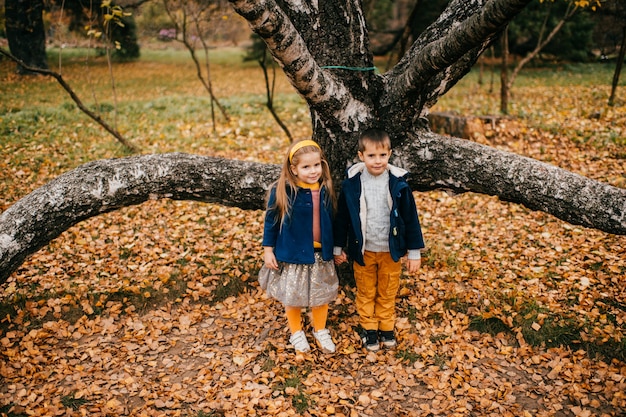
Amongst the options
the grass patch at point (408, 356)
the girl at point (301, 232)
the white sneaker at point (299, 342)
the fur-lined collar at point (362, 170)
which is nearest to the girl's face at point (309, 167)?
the girl at point (301, 232)

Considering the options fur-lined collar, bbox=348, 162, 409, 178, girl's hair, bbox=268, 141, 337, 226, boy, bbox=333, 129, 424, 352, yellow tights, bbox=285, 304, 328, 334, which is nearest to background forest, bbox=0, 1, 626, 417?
yellow tights, bbox=285, 304, 328, 334

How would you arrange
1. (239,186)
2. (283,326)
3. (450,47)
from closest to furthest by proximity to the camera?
(450,47) → (239,186) → (283,326)

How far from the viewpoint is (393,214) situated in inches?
122

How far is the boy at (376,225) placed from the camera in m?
3.10

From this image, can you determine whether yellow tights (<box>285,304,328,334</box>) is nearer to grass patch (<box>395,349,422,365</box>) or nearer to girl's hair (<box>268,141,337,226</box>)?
grass patch (<box>395,349,422,365</box>)

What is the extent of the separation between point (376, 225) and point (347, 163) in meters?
0.60

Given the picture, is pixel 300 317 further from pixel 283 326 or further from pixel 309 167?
pixel 309 167

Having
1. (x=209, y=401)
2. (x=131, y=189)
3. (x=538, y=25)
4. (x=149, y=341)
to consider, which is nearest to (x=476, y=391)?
(x=209, y=401)

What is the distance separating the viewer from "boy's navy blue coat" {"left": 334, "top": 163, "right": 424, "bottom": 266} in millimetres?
3113

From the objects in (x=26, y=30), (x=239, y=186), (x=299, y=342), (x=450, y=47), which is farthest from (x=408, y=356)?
(x=26, y=30)

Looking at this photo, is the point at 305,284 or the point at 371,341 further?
the point at 371,341

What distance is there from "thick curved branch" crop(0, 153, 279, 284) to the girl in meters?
0.49

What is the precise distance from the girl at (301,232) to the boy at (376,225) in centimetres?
14

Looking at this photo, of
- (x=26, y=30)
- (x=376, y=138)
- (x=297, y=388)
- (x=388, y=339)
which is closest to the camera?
(x=376, y=138)
